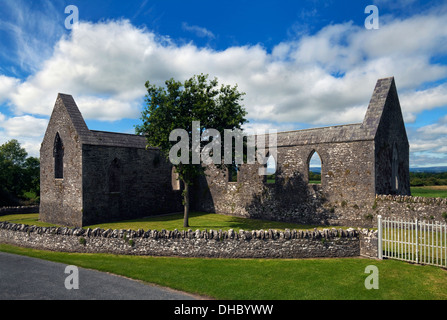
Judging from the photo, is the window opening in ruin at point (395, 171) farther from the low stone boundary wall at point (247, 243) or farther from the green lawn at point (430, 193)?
the green lawn at point (430, 193)

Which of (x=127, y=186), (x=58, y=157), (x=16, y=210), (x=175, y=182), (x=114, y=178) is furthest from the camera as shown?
(x=16, y=210)

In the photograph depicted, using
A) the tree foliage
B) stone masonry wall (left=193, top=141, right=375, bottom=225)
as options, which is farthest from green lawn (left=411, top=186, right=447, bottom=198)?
the tree foliage

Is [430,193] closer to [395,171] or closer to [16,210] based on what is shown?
[395,171]

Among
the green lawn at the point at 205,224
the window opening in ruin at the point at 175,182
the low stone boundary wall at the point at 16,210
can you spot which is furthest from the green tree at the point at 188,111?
the low stone boundary wall at the point at 16,210

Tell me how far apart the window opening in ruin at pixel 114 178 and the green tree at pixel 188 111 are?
20.7 ft

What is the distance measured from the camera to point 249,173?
25297 millimetres

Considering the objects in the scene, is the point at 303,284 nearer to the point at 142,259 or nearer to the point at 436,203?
the point at 142,259

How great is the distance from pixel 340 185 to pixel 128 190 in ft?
54.7

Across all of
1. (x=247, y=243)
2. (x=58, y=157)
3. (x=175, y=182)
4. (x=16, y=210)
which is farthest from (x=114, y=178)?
(x=247, y=243)

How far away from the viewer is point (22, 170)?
39.9 m

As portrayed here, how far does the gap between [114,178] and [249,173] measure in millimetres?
11457

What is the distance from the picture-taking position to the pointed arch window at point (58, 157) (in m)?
25.0

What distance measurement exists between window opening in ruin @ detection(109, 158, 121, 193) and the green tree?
6.32 m
